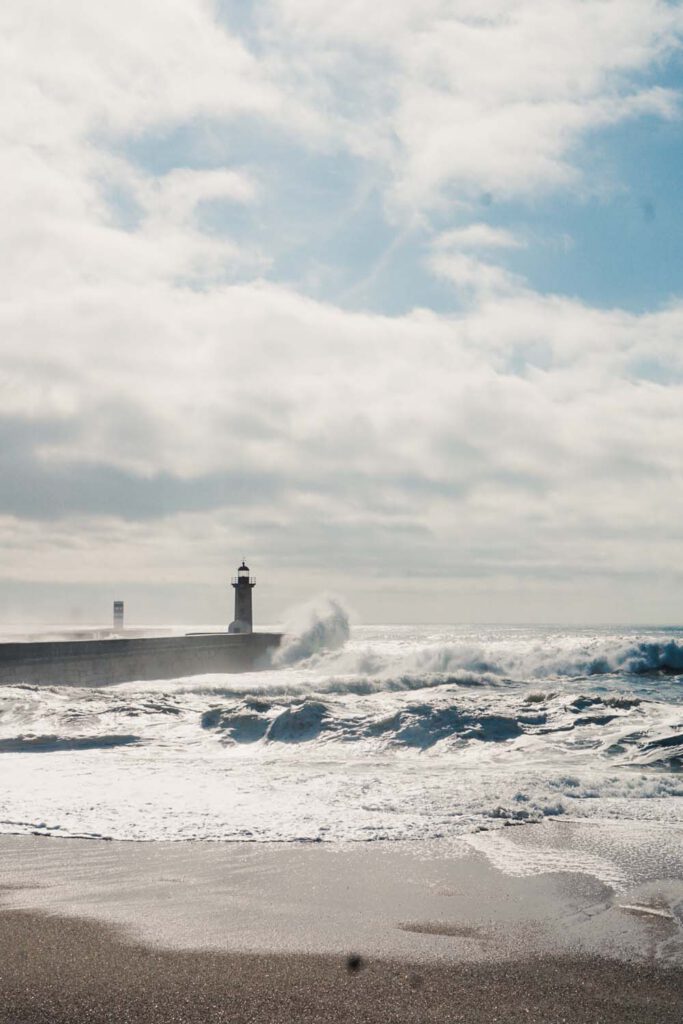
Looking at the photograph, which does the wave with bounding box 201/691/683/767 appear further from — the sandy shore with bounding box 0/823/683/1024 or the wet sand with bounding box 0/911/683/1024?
the wet sand with bounding box 0/911/683/1024

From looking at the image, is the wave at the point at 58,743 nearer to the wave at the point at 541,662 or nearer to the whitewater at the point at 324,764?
the whitewater at the point at 324,764

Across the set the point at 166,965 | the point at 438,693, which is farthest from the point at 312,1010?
the point at 438,693

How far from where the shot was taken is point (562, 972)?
11.1 ft

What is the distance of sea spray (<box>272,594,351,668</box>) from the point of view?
38.3 meters

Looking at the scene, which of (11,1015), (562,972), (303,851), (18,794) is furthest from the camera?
(18,794)

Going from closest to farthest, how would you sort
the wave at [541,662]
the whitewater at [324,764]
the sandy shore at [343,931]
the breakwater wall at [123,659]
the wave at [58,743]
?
the sandy shore at [343,931], the whitewater at [324,764], the wave at [58,743], the breakwater wall at [123,659], the wave at [541,662]

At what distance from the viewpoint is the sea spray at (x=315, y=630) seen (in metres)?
38.3

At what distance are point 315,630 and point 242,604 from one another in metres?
3.93

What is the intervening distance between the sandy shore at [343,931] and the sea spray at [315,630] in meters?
32.2

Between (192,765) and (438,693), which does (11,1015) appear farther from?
(438,693)

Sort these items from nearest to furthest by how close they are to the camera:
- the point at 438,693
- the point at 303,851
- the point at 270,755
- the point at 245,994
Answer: the point at 245,994
the point at 303,851
the point at 270,755
the point at 438,693

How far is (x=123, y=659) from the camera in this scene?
81.3 feet

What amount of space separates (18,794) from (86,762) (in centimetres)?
212

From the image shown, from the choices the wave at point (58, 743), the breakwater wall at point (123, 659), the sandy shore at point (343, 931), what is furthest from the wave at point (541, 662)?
the sandy shore at point (343, 931)
